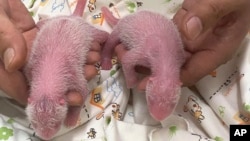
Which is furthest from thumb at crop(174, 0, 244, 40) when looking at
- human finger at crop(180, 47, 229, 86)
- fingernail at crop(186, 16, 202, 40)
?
human finger at crop(180, 47, 229, 86)

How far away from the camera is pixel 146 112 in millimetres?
1072

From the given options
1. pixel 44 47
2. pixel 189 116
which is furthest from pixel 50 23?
pixel 189 116

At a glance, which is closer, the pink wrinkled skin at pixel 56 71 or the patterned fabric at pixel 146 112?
the pink wrinkled skin at pixel 56 71

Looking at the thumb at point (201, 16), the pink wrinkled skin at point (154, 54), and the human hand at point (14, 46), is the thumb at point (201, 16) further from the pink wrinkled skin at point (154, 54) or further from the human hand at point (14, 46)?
the human hand at point (14, 46)

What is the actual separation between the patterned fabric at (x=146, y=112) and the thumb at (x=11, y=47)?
0.21m

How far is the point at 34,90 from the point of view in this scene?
91cm

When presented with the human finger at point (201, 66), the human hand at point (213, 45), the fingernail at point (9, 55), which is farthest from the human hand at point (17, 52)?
the human finger at point (201, 66)

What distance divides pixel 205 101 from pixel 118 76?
9.0 inches

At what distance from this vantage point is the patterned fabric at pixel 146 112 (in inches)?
40.0

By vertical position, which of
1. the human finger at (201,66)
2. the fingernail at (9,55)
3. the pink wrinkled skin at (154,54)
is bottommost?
the human finger at (201,66)

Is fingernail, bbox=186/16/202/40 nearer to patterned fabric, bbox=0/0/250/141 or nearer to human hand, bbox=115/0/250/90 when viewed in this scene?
human hand, bbox=115/0/250/90

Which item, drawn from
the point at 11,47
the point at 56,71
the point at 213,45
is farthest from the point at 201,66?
the point at 11,47

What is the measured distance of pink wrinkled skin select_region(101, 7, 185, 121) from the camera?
0.94 meters

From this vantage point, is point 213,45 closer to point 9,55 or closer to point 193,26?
point 193,26
